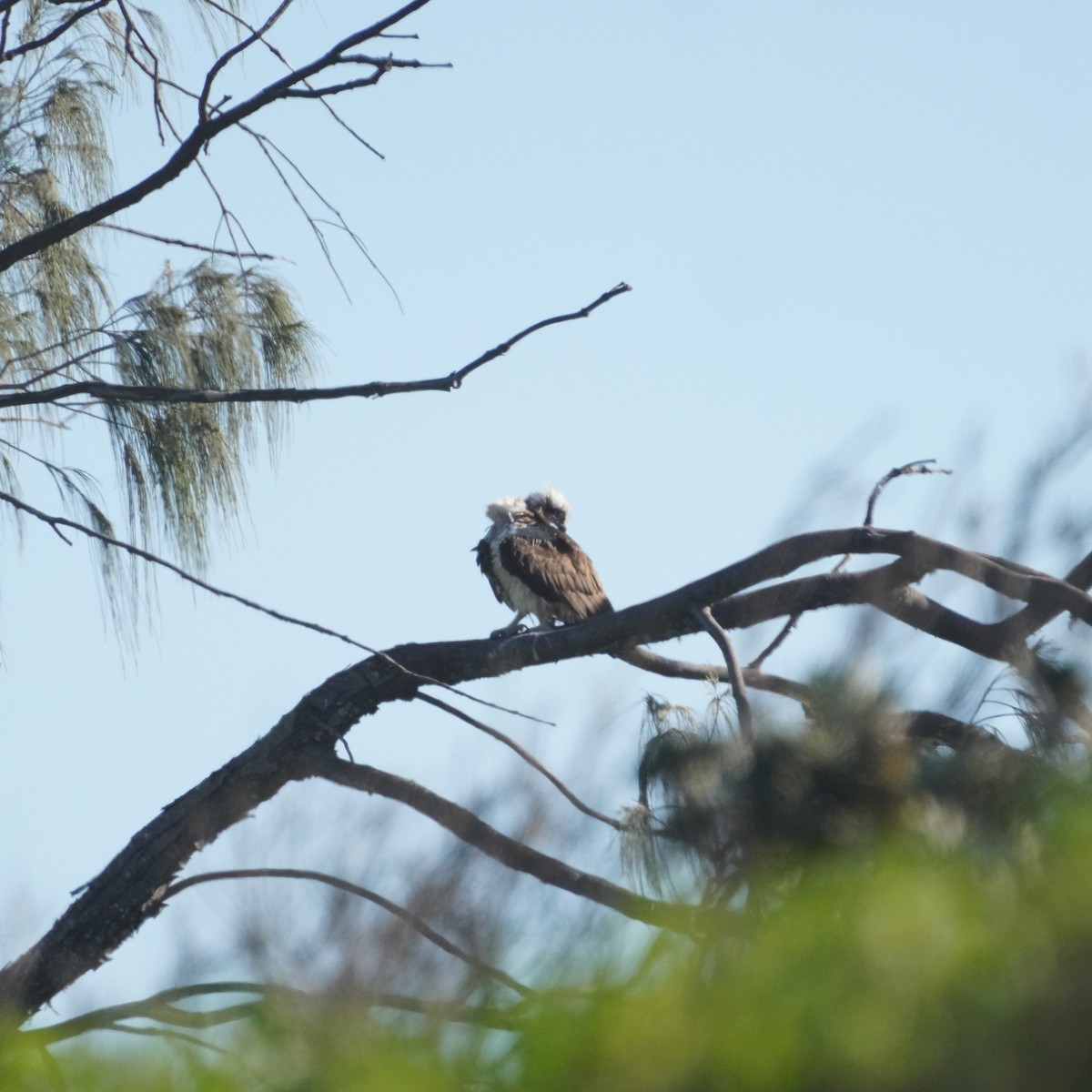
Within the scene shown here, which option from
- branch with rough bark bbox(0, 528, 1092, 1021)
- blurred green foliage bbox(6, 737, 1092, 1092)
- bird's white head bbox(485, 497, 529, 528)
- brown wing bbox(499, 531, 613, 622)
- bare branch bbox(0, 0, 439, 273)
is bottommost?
blurred green foliage bbox(6, 737, 1092, 1092)

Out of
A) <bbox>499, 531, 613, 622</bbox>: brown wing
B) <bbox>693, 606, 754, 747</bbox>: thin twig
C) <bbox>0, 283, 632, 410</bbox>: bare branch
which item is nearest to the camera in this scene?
<bbox>693, 606, 754, 747</bbox>: thin twig

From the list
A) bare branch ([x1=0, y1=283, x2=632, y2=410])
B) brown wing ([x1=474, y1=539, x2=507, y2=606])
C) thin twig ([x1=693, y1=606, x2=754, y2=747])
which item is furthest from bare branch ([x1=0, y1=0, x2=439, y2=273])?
brown wing ([x1=474, y1=539, x2=507, y2=606])

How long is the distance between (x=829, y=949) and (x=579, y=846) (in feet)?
2.80

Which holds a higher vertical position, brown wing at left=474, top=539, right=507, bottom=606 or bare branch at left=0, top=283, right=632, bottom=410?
brown wing at left=474, top=539, right=507, bottom=606

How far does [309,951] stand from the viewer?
3.88ft

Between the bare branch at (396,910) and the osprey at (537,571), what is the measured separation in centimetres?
426

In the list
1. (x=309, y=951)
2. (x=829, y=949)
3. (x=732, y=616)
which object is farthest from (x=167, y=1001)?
(x=732, y=616)

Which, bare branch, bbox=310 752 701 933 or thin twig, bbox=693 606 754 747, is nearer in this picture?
bare branch, bbox=310 752 701 933

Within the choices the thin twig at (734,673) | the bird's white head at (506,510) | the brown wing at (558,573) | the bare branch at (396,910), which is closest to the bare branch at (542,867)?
the bare branch at (396,910)

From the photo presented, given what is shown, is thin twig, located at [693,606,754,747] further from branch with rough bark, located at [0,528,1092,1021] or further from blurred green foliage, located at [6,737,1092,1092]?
blurred green foliage, located at [6,737,1092,1092]

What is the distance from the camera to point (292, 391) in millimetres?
2922

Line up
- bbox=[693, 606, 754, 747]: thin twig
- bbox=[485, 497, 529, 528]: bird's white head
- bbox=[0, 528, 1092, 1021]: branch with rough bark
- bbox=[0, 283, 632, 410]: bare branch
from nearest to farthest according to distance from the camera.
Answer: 1. bbox=[693, 606, 754, 747]: thin twig
2. bbox=[0, 283, 632, 410]: bare branch
3. bbox=[0, 528, 1092, 1021]: branch with rough bark
4. bbox=[485, 497, 529, 528]: bird's white head

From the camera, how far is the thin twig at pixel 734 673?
1.73 m

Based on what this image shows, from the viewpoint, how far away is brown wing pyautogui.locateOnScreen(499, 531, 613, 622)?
582 centimetres
